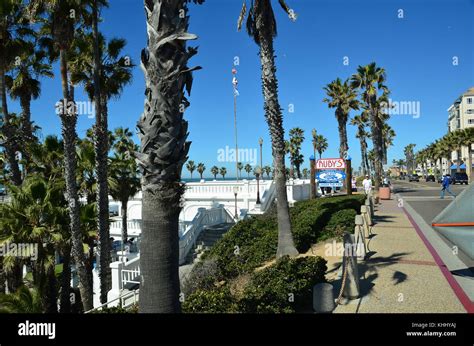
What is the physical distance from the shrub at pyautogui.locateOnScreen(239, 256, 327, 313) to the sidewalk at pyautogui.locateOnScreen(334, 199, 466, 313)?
713 millimetres

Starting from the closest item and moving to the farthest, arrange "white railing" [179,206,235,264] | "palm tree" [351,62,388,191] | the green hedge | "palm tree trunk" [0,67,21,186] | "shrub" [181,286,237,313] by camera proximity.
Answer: "shrub" [181,286,237,313] < the green hedge < "palm tree trunk" [0,67,21,186] < "white railing" [179,206,235,264] < "palm tree" [351,62,388,191]

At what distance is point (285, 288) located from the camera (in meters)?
7.34

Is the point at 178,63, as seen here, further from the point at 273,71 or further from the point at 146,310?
the point at 273,71

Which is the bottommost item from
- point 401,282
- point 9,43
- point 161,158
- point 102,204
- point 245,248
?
point 245,248

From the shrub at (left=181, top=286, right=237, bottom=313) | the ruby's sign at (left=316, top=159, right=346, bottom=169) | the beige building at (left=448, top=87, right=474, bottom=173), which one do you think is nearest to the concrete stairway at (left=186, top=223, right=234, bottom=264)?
the ruby's sign at (left=316, top=159, right=346, bottom=169)

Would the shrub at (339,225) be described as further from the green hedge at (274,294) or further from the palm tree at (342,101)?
the palm tree at (342,101)

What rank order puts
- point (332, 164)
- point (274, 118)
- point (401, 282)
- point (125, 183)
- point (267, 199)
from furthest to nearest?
point (267, 199) < point (125, 183) < point (332, 164) < point (274, 118) < point (401, 282)

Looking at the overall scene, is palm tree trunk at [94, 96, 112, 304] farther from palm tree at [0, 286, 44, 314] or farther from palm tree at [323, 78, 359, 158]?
palm tree at [323, 78, 359, 158]

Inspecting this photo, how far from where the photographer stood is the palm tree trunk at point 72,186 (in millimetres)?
10930

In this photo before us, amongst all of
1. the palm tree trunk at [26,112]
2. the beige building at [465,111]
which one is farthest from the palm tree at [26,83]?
the beige building at [465,111]

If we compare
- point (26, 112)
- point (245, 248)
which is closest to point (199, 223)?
point (245, 248)

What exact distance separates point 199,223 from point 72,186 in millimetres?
9324

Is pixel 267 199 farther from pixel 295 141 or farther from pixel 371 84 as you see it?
pixel 295 141

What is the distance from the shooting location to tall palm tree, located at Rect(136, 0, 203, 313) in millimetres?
3762
